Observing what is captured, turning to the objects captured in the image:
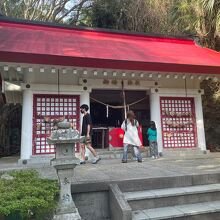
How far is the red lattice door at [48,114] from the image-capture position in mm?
8508

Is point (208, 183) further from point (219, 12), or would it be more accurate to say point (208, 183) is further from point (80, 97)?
point (219, 12)

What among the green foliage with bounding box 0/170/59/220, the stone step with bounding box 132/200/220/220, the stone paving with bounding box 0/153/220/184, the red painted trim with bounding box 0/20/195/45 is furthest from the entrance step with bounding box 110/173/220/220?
the red painted trim with bounding box 0/20/195/45

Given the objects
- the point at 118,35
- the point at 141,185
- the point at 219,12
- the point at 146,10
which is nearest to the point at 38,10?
the point at 146,10

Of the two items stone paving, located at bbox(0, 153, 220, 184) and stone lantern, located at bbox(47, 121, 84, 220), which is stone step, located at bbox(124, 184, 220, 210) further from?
stone lantern, located at bbox(47, 121, 84, 220)

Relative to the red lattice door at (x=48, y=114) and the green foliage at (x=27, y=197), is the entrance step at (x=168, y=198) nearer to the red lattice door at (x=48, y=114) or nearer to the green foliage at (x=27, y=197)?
the green foliage at (x=27, y=197)

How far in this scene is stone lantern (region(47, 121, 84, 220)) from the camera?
4039 millimetres

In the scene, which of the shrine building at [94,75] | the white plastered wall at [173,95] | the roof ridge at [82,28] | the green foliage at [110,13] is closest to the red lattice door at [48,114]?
the shrine building at [94,75]

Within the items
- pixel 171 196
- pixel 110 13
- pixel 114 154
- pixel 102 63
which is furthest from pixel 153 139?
pixel 110 13

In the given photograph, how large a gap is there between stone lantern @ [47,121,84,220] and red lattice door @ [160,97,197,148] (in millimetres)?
6110

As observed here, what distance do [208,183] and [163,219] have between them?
168cm

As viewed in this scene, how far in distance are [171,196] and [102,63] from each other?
14.4 feet

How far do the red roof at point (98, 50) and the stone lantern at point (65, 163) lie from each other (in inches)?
141

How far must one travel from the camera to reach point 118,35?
11117mm

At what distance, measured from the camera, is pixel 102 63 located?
7.78m
